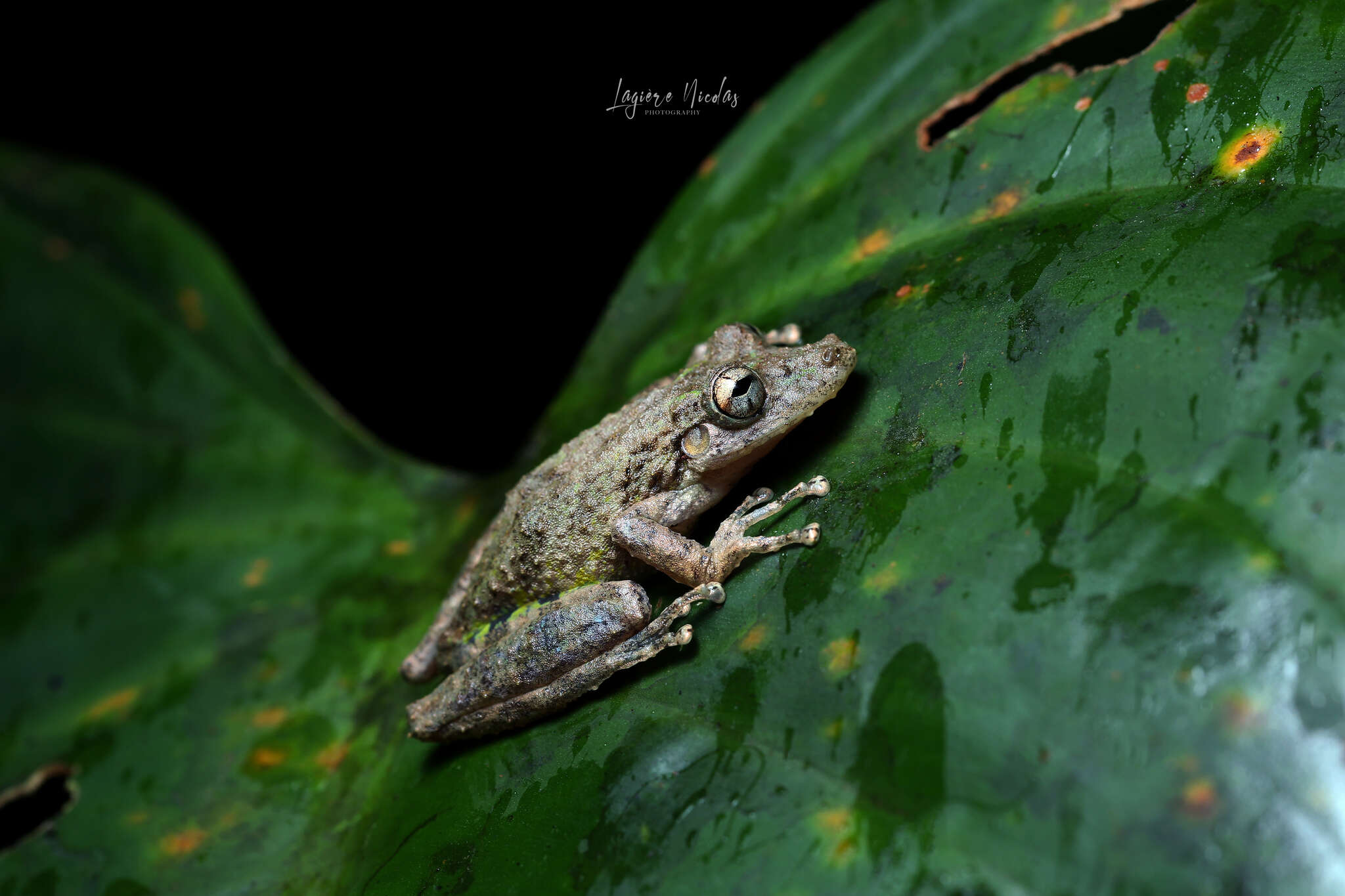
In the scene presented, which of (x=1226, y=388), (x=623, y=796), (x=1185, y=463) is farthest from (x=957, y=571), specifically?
(x=623, y=796)

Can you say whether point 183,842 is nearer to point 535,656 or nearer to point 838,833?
point 535,656

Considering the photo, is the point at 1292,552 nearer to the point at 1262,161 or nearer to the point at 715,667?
the point at 1262,161

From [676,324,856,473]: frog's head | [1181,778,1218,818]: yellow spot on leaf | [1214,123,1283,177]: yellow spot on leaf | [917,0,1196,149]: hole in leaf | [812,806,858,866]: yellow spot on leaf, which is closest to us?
[1181,778,1218,818]: yellow spot on leaf

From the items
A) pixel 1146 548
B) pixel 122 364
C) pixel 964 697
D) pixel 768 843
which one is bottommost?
pixel 768 843

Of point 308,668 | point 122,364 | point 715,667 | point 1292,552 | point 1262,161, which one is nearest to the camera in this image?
point 1292,552

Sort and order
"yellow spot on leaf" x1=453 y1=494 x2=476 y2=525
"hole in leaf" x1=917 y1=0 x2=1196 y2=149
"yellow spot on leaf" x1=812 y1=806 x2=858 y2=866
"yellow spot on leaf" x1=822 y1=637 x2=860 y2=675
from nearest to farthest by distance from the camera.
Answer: "yellow spot on leaf" x1=812 y1=806 x2=858 y2=866
"yellow spot on leaf" x1=822 y1=637 x2=860 y2=675
"hole in leaf" x1=917 y1=0 x2=1196 y2=149
"yellow spot on leaf" x1=453 y1=494 x2=476 y2=525

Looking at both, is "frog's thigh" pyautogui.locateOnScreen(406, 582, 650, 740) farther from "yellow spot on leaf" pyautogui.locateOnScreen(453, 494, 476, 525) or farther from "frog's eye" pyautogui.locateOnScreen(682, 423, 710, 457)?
"yellow spot on leaf" pyautogui.locateOnScreen(453, 494, 476, 525)

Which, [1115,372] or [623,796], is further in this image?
[623,796]

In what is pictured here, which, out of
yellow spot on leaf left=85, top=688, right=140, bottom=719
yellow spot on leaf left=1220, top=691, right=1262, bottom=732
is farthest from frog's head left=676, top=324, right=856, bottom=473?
yellow spot on leaf left=85, top=688, right=140, bottom=719

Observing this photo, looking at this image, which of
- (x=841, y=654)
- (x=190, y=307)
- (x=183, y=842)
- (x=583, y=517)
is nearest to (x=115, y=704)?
(x=183, y=842)
